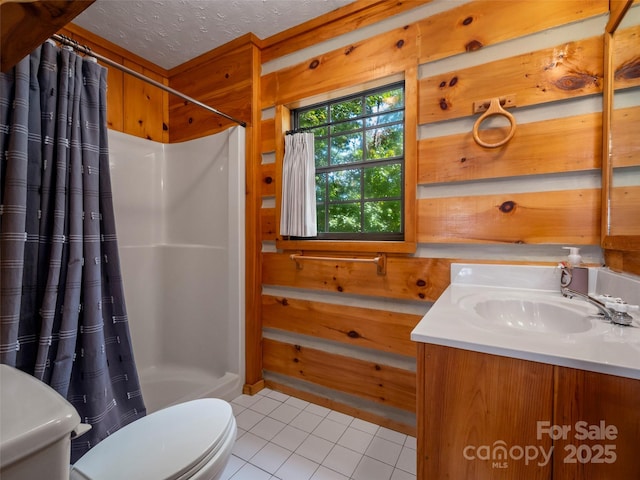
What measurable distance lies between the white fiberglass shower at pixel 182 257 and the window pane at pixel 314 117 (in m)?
Result: 0.44

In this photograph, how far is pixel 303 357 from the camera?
6.10 feet

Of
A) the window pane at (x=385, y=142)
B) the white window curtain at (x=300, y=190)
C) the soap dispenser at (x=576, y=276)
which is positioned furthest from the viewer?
the white window curtain at (x=300, y=190)

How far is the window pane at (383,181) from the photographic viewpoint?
5.47 feet

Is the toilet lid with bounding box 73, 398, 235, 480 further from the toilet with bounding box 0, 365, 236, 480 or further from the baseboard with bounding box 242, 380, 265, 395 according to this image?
the baseboard with bounding box 242, 380, 265, 395

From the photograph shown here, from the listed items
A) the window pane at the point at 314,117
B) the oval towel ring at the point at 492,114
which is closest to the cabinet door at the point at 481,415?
the oval towel ring at the point at 492,114

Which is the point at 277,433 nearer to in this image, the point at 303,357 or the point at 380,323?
the point at 303,357

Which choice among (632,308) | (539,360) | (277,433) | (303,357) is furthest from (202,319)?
(632,308)

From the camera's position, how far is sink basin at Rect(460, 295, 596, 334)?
38.6 inches

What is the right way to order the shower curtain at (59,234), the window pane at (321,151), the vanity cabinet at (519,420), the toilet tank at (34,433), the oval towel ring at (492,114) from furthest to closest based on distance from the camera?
the window pane at (321,151), the oval towel ring at (492,114), the shower curtain at (59,234), the vanity cabinet at (519,420), the toilet tank at (34,433)

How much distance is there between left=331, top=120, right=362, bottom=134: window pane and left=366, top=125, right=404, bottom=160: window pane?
0.31 feet

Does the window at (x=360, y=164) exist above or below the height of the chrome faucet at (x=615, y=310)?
above

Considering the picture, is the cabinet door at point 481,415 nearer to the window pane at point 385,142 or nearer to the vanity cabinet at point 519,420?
the vanity cabinet at point 519,420

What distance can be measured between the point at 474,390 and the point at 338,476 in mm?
963

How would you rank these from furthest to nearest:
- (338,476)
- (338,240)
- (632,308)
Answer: (338,240), (338,476), (632,308)
